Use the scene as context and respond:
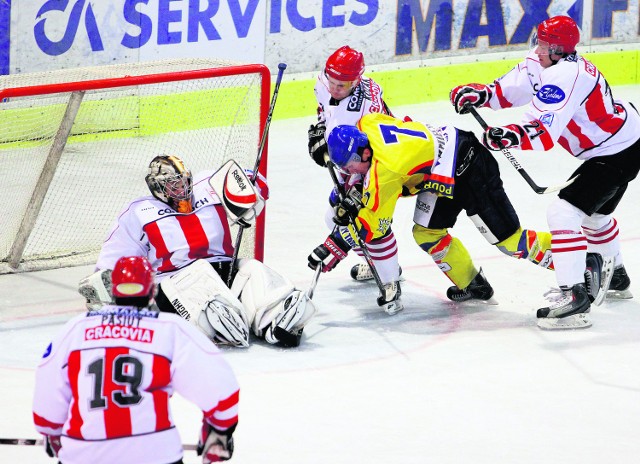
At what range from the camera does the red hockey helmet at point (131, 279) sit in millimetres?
2723

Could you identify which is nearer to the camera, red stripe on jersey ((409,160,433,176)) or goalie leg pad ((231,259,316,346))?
goalie leg pad ((231,259,316,346))

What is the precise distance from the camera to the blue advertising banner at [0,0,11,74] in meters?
7.29

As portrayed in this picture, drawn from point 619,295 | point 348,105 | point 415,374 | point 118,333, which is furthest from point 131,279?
point 619,295

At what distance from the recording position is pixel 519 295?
5.44m

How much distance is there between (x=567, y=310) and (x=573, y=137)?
0.68 meters

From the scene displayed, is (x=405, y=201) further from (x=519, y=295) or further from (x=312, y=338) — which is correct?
(x=312, y=338)

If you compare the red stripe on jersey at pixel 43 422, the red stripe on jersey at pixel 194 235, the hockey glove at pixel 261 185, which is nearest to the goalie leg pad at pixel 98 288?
the red stripe on jersey at pixel 194 235

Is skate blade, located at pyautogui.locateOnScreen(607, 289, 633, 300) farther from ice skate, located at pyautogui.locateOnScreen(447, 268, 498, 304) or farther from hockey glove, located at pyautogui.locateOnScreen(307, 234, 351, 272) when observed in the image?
hockey glove, located at pyautogui.locateOnScreen(307, 234, 351, 272)

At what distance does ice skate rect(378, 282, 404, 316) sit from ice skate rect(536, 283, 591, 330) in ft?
1.89

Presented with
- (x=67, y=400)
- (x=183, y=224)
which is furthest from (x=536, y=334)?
(x=67, y=400)

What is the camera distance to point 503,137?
15.6ft

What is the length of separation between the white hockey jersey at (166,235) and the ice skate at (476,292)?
3.45 feet

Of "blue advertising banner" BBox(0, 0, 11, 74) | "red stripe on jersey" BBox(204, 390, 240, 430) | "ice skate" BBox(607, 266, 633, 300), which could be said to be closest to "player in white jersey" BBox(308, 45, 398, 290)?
"ice skate" BBox(607, 266, 633, 300)

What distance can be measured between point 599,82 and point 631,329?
971 mm
